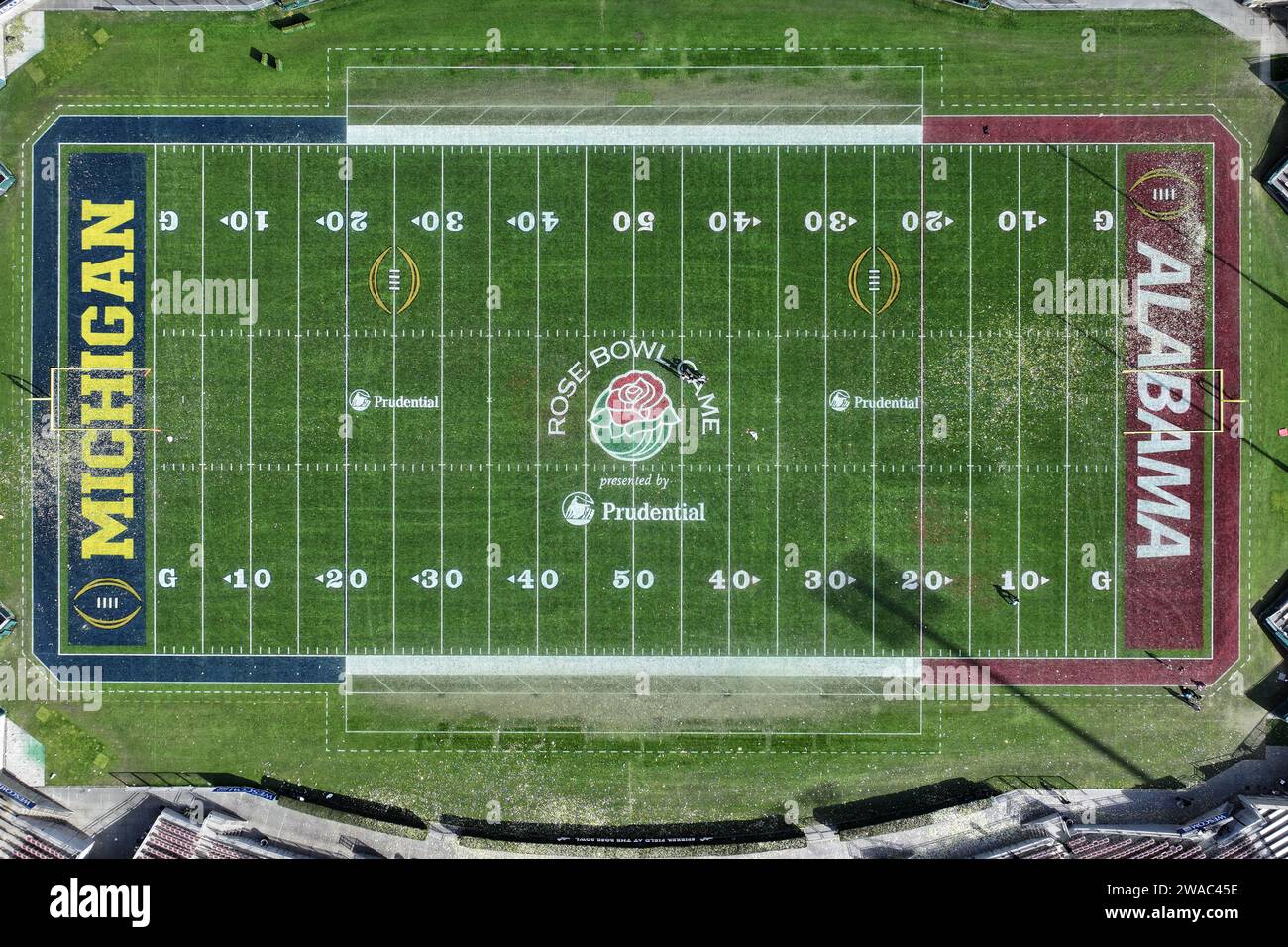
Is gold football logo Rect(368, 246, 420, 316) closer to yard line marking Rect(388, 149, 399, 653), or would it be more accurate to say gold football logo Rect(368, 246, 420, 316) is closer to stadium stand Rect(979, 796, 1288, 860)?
yard line marking Rect(388, 149, 399, 653)

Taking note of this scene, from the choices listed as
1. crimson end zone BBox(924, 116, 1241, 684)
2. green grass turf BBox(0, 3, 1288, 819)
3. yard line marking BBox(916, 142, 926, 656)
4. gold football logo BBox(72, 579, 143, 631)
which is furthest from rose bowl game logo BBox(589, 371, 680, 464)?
gold football logo BBox(72, 579, 143, 631)

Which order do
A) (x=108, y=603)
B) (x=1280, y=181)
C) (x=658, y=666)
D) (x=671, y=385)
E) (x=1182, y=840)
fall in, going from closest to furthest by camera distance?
1. (x=1182, y=840)
2. (x=1280, y=181)
3. (x=671, y=385)
4. (x=658, y=666)
5. (x=108, y=603)

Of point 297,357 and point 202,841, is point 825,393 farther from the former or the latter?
point 202,841

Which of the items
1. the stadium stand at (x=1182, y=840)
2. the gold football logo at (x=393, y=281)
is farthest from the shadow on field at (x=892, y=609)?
the gold football logo at (x=393, y=281)

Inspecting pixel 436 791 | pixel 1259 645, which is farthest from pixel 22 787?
pixel 1259 645

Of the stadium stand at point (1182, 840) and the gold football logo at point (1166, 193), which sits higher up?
the gold football logo at point (1166, 193)

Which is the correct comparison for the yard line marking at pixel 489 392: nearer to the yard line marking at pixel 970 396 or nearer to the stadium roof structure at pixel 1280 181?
the yard line marking at pixel 970 396

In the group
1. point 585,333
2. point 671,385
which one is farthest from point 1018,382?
point 585,333
